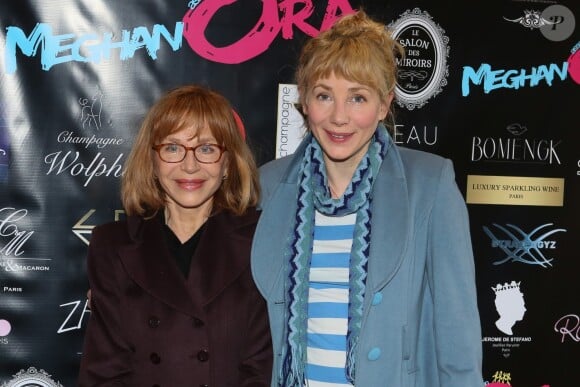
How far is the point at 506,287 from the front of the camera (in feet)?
11.4

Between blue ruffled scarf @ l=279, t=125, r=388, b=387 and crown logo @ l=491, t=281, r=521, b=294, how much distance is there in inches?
72.7

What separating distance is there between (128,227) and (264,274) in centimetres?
40

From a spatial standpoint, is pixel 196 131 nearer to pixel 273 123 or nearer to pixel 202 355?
pixel 202 355

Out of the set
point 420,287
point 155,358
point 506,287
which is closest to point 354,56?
point 420,287

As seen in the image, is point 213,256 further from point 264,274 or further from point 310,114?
point 310,114

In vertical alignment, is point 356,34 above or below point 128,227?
above

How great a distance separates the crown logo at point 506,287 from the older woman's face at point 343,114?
1917 millimetres

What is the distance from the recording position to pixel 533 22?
345cm

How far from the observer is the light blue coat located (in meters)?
1.67

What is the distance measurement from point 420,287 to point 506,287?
1905mm

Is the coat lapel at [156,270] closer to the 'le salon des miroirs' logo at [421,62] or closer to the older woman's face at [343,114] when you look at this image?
the older woman's face at [343,114]

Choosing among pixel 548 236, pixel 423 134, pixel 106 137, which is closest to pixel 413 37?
pixel 423 134

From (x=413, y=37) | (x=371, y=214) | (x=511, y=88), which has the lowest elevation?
(x=371, y=214)

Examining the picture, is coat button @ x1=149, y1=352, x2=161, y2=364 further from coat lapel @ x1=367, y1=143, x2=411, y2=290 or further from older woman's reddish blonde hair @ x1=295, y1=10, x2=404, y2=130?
older woman's reddish blonde hair @ x1=295, y1=10, x2=404, y2=130
